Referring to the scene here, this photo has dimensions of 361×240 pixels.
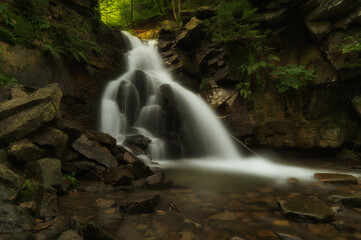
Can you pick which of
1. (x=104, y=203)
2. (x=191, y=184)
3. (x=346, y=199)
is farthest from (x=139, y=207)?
(x=346, y=199)

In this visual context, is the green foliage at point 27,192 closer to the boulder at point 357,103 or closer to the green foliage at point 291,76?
the green foliage at point 291,76

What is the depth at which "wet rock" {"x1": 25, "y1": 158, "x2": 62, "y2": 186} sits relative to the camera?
11.4 feet

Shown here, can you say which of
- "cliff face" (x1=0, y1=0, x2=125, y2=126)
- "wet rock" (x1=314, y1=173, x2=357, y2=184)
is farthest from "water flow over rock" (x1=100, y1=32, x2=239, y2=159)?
"wet rock" (x1=314, y1=173, x2=357, y2=184)

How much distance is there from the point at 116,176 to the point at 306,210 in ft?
11.4

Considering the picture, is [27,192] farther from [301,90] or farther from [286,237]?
[301,90]

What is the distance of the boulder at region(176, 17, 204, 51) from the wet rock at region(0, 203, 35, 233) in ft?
35.6

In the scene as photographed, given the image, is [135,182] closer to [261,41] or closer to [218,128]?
[218,128]

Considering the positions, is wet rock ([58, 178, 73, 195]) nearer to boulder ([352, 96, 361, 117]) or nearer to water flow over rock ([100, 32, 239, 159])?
water flow over rock ([100, 32, 239, 159])

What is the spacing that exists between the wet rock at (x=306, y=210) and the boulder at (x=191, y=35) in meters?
10.0

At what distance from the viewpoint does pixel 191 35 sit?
37.6 ft

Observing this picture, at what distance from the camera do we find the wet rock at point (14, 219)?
2215mm

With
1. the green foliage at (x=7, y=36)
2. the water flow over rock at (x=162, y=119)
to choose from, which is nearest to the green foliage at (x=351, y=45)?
the water flow over rock at (x=162, y=119)

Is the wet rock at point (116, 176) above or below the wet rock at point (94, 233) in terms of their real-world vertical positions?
above

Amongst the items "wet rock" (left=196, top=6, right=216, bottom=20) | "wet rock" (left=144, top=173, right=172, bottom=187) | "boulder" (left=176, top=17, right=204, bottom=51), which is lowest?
"wet rock" (left=144, top=173, right=172, bottom=187)
